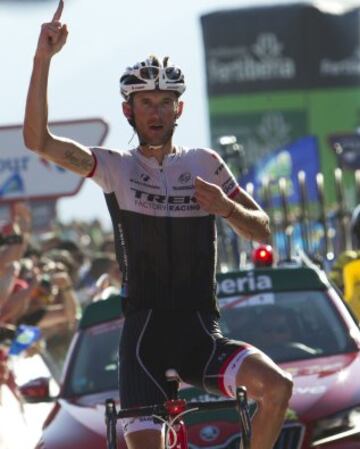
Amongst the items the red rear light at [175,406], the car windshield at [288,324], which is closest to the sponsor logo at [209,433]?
the car windshield at [288,324]

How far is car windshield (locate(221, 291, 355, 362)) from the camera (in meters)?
10.4

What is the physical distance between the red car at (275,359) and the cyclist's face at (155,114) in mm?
1767

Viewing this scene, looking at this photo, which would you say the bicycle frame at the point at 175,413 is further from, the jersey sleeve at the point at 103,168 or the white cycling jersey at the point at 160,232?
the jersey sleeve at the point at 103,168

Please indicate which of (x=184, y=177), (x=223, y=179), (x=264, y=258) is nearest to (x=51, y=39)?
(x=184, y=177)

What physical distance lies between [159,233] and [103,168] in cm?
35

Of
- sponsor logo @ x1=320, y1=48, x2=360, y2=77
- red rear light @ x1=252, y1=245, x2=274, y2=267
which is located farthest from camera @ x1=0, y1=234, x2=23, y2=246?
sponsor logo @ x1=320, y1=48, x2=360, y2=77

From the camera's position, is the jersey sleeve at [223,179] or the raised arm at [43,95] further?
the jersey sleeve at [223,179]

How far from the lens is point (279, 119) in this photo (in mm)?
46719

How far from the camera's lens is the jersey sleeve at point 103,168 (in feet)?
25.4

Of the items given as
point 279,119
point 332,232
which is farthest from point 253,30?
point 332,232

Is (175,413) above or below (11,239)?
below

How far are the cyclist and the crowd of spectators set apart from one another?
3.53 meters

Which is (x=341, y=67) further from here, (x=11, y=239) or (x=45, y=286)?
(x=11, y=239)

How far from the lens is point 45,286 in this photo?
47.9 feet
